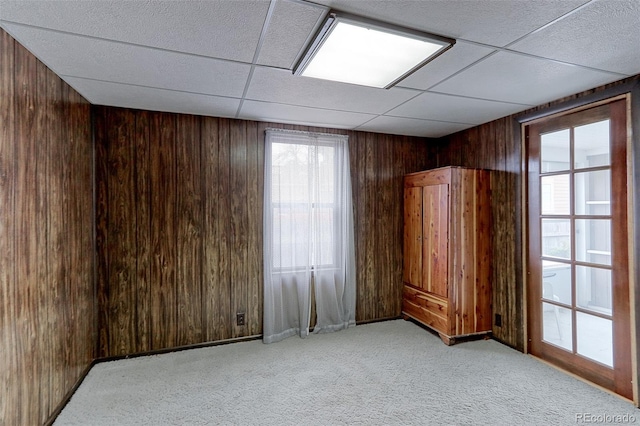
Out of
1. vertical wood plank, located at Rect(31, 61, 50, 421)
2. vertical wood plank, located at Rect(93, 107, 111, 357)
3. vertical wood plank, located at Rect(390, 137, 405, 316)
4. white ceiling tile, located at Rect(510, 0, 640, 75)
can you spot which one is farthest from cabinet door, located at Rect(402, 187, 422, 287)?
vertical wood plank, located at Rect(31, 61, 50, 421)

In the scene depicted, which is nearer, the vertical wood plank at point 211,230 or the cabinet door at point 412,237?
the vertical wood plank at point 211,230

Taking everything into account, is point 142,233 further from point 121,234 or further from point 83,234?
point 83,234

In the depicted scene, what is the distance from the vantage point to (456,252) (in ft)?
10.4

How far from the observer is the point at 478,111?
296cm

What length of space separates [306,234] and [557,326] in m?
2.53

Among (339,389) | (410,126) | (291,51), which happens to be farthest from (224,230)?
(410,126)

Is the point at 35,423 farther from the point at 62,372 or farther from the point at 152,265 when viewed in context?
the point at 152,265

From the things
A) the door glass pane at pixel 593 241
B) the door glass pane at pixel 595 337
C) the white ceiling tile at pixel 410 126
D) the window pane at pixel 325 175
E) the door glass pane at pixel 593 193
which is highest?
the white ceiling tile at pixel 410 126

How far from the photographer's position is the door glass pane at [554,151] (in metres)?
2.67

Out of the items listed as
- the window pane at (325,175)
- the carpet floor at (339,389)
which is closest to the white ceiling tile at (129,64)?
the window pane at (325,175)

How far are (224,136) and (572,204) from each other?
10.9ft

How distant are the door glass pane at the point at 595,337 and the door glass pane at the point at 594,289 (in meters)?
0.09

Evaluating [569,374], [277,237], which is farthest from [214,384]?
[569,374]

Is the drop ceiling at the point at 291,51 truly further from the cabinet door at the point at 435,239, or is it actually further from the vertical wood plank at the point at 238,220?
the cabinet door at the point at 435,239
